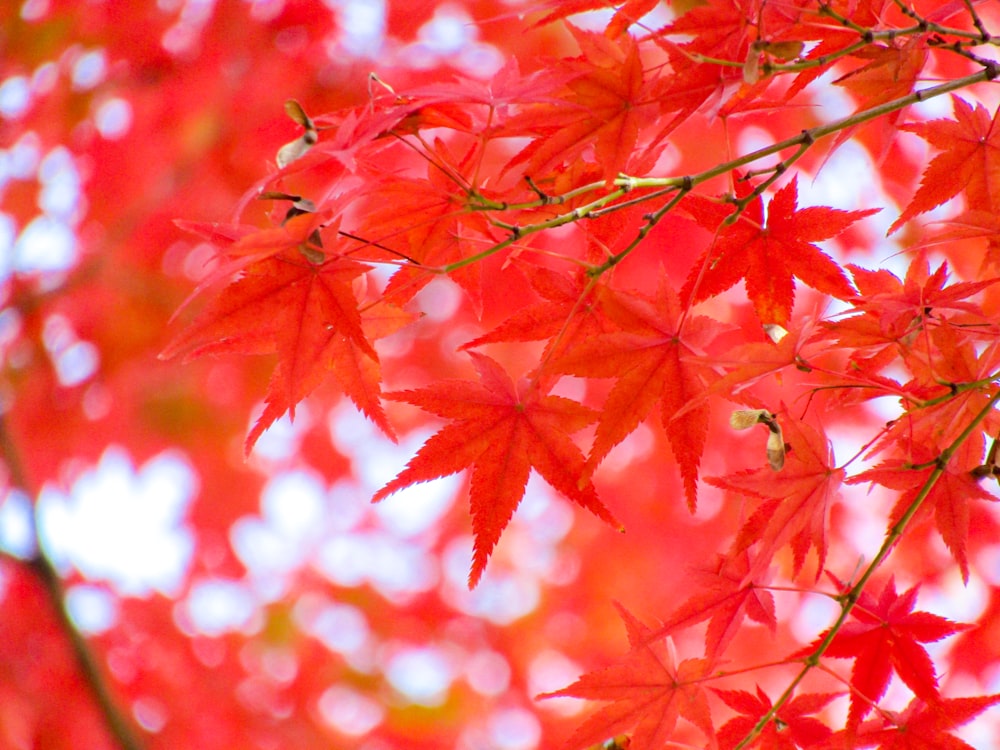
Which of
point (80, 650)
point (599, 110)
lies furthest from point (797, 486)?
point (80, 650)

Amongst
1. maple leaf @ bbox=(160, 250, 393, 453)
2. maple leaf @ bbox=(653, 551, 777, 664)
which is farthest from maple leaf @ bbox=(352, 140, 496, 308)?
maple leaf @ bbox=(653, 551, 777, 664)

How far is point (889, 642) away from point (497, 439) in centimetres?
47

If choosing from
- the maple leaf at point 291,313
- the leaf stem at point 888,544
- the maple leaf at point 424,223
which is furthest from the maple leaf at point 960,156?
the maple leaf at point 291,313

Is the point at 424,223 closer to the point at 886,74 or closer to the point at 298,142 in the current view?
the point at 298,142

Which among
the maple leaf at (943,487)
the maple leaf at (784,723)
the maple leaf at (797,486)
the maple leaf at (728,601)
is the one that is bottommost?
the maple leaf at (784,723)

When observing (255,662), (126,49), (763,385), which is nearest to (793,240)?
(763,385)

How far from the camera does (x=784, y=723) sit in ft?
3.20

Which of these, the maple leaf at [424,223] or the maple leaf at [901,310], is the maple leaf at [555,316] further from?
the maple leaf at [901,310]

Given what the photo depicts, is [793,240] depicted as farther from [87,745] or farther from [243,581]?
[243,581]

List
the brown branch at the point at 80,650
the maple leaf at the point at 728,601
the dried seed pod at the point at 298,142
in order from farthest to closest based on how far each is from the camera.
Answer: the brown branch at the point at 80,650 → the maple leaf at the point at 728,601 → the dried seed pod at the point at 298,142

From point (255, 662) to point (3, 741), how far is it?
109 centimetres

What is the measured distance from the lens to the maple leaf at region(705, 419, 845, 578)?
87 cm

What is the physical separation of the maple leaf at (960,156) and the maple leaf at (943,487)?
0.87 feet

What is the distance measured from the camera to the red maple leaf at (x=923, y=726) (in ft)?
3.08
